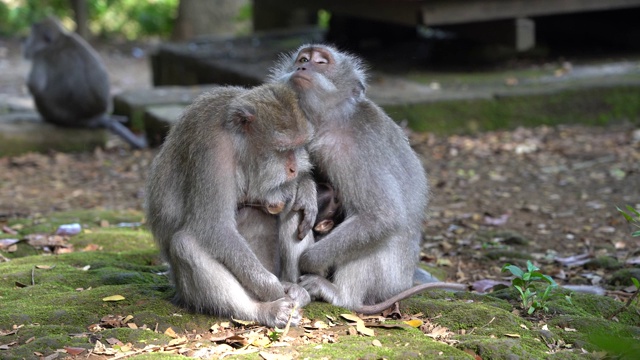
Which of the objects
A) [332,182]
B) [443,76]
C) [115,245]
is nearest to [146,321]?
[332,182]

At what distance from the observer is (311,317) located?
3.97m

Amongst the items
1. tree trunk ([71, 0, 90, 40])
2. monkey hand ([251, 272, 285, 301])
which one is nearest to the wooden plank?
monkey hand ([251, 272, 285, 301])

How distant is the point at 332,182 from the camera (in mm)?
4203

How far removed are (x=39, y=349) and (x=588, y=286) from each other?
2.99 meters

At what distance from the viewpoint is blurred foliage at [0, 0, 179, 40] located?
2147 centimetres

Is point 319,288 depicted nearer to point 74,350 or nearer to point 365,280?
point 365,280

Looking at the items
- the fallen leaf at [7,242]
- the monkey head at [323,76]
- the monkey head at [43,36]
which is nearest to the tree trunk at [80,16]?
the monkey head at [43,36]

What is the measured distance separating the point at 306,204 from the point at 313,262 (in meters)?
0.27

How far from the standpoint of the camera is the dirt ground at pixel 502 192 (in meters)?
5.83

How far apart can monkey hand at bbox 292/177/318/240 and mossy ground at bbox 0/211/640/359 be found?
0.36 metres

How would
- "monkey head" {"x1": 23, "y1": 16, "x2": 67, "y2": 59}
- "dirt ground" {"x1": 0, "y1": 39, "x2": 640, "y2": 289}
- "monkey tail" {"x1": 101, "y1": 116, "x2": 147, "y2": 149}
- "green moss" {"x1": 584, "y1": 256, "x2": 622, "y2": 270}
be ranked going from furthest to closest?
"monkey head" {"x1": 23, "y1": 16, "x2": 67, "y2": 59}, "monkey tail" {"x1": 101, "y1": 116, "x2": 147, "y2": 149}, "dirt ground" {"x1": 0, "y1": 39, "x2": 640, "y2": 289}, "green moss" {"x1": 584, "y1": 256, "x2": 622, "y2": 270}

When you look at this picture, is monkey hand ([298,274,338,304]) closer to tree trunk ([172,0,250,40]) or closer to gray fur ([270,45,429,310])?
gray fur ([270,45,429,310])

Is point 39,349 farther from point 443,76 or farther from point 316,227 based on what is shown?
point 443,76

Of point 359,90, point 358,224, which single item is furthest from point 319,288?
point 359,90
